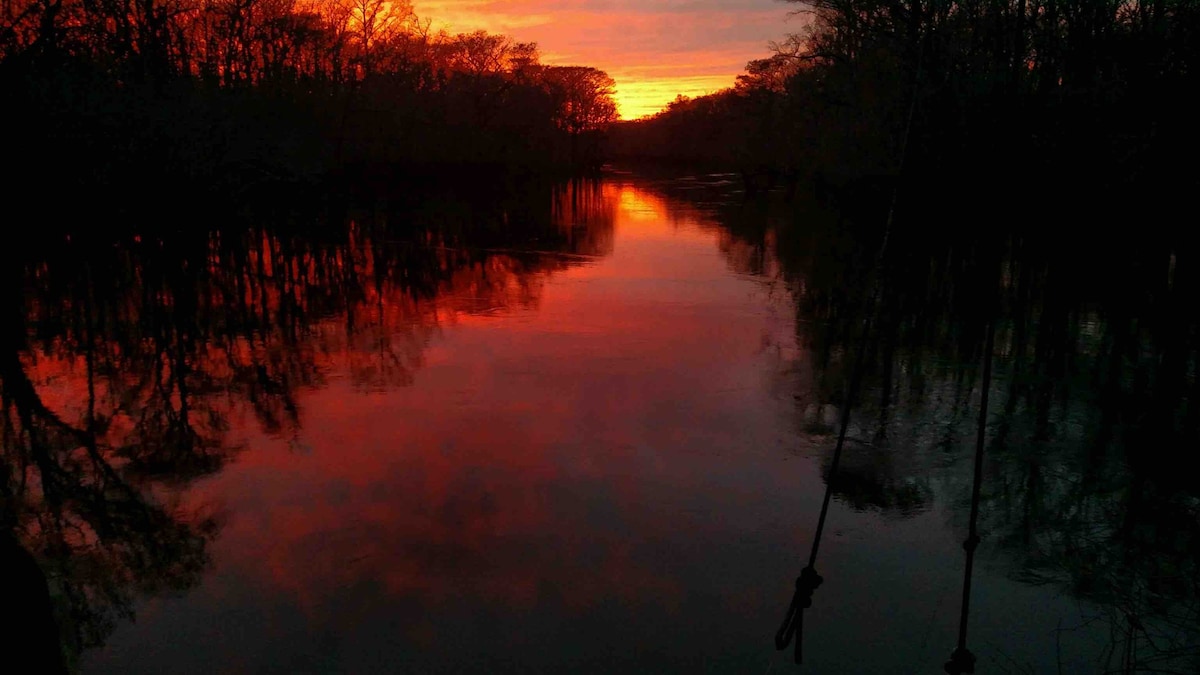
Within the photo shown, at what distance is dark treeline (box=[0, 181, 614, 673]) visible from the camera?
5.29 meters

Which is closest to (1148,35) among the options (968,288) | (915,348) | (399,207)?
(968,288)

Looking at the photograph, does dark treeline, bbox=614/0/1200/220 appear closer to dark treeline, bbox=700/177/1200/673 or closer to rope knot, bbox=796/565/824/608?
dark treeline, bbox=700/177/1200/673

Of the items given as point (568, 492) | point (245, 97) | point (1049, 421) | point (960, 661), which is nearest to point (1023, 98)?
point (1049, 421)

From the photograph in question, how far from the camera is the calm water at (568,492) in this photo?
4.59 m

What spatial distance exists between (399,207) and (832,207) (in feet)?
57.7

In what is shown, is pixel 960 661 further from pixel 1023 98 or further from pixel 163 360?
pixel 1023 98

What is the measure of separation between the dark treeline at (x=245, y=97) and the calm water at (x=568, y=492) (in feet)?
23.5

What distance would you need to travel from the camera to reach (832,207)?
119ft

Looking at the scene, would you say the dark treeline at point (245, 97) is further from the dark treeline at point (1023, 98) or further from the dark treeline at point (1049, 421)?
the dark treeline at point (1023, 98)

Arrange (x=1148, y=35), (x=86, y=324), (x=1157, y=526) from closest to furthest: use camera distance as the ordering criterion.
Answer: (x=1157, y=526)
(x=86, y=324)
(x=1148, y=35)

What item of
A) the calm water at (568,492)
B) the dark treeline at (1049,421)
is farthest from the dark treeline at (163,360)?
the dark treeline at (1049,421)

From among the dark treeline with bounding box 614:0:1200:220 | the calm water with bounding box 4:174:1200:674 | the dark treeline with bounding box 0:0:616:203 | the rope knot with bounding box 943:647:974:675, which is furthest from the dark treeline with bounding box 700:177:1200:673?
the dark treeline with bounding box 0:0:616:203

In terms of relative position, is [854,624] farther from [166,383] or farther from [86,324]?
[86,324]

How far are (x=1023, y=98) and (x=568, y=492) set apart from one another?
18685mm
